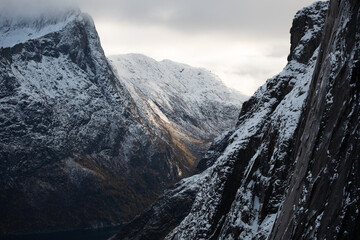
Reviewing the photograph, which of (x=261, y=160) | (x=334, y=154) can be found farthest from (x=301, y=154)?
(x=261, y=160)

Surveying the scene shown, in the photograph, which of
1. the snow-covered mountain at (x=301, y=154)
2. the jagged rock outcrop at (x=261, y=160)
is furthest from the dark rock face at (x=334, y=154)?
the jagged rock outcrop at (x=261, y=160)

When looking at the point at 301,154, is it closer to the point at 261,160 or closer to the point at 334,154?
the point at 334,154

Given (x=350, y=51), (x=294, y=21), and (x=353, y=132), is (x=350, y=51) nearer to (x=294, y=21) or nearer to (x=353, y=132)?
(x=353, y=132)

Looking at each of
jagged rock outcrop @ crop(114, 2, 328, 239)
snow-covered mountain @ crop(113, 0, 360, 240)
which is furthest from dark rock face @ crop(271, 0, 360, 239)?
jagged rock outcrop @ crop(114, 2, 328, 239)

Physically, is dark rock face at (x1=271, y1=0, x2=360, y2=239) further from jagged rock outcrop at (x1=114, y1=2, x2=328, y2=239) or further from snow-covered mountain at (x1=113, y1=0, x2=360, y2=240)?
jagged rock outcrop at (x1=114, y1=2, x2=328, y2=239)

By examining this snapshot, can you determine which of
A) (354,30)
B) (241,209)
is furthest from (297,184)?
(241,209)

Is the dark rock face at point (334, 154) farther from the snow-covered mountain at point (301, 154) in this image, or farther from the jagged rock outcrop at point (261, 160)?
the jagged rock outcrop at point (261, 160)

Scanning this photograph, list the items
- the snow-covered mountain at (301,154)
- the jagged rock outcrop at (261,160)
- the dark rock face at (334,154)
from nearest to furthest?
the dark rock face at (334,154) < the snow-covered mountain at (301,154) < the jagged rock outcrop at (261,160)
